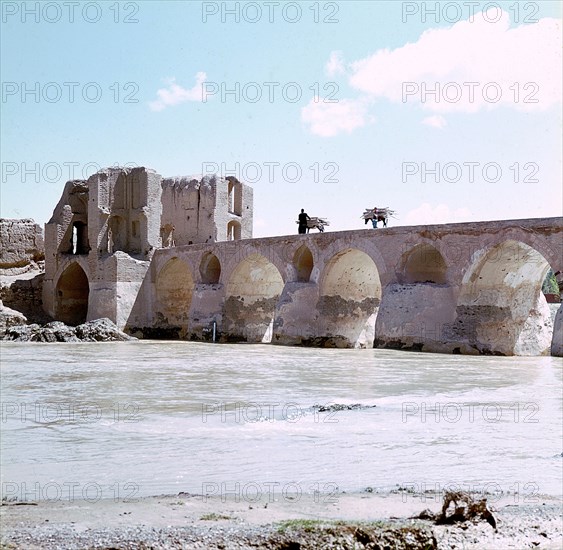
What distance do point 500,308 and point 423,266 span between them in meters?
2.48

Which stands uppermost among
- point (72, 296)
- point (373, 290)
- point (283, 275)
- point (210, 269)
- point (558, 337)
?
point (210, 269)

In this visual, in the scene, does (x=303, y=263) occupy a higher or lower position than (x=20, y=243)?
lower

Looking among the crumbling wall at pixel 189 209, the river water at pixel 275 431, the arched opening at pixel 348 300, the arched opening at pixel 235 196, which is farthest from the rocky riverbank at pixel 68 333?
the arched opening at pixel 235 196

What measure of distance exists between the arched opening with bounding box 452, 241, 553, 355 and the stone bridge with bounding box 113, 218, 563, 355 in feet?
0.07

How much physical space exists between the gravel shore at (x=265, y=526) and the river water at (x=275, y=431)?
0.31 metres

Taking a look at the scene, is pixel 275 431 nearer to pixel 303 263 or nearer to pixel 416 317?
pixel 416 317

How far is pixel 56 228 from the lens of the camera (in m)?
28.7

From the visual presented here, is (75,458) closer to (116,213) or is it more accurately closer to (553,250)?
(553,250)

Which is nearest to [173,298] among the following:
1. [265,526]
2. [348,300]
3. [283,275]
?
[283,275]

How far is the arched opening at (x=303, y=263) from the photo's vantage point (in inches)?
845

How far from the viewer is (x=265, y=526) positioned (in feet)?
12.3

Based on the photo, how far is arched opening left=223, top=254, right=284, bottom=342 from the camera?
2366 cm

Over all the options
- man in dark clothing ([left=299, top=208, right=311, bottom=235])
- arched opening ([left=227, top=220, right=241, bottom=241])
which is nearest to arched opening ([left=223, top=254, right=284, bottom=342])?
man in dark clothing ([left=299, top=208, right=311, bottom=235])

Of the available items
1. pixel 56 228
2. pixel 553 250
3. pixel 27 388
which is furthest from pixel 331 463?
pixel 56 228
